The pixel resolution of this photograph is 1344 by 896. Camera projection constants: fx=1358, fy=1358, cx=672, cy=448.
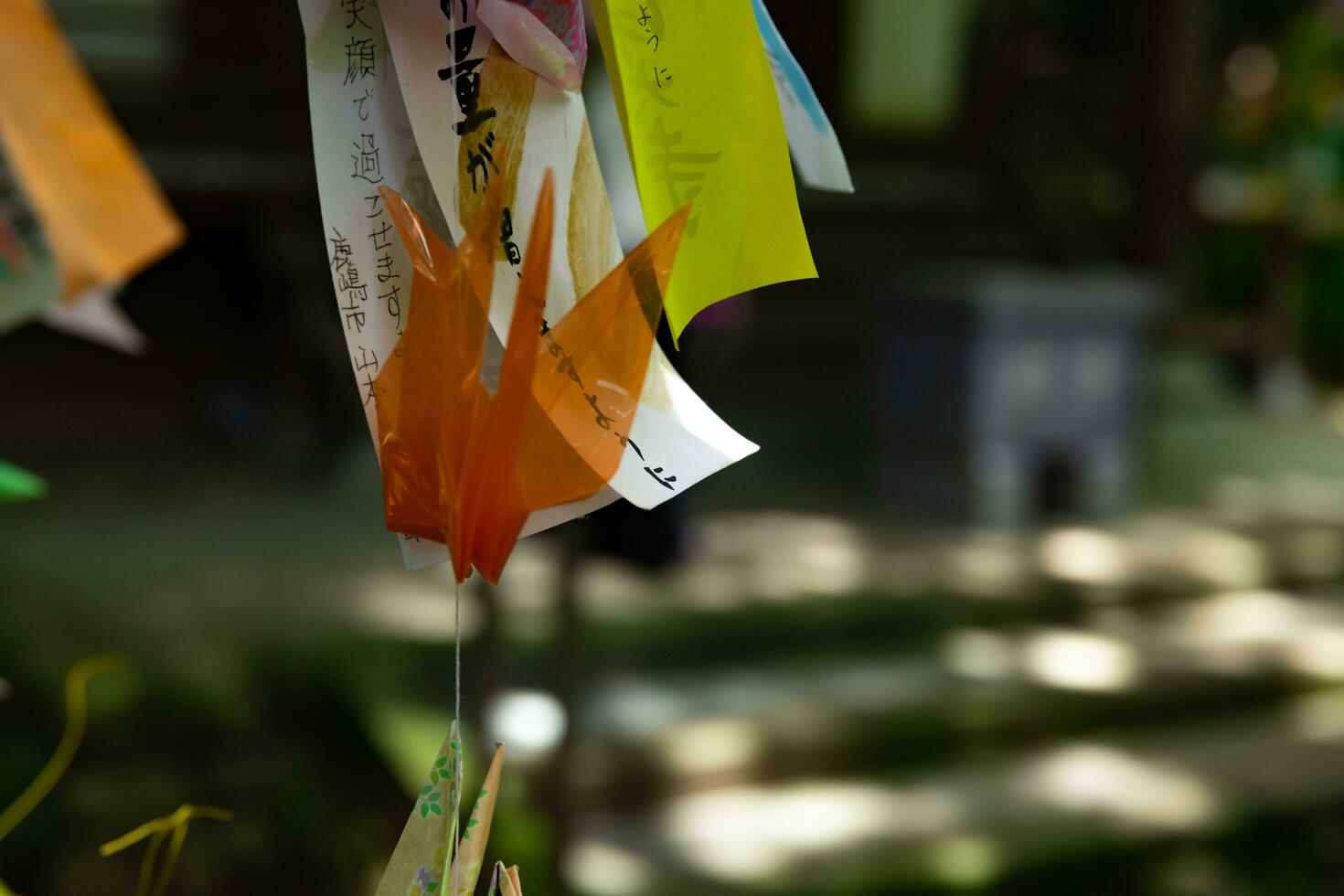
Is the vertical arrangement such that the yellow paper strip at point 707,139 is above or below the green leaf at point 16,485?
above

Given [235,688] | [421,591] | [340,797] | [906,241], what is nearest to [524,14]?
[340,797]

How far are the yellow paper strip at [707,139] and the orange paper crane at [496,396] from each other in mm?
39

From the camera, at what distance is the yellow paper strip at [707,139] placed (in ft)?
1.11

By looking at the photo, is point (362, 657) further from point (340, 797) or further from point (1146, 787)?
point (1146, 787)

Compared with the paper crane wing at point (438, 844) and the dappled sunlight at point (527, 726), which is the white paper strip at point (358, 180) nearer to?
the paper crane wing at point (438, 844)

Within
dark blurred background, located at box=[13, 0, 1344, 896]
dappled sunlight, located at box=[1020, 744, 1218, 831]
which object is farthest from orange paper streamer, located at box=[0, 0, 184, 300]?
dappled sunlight, located at box=[1020, 744, 1218, 831]

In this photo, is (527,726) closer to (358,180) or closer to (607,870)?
(607,870)

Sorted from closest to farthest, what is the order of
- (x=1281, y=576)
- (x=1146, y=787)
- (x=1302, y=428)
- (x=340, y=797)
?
(x=340, y=797) → (x=1146, y=787) → (x=1281, y=576) → (x=1302, y=428)

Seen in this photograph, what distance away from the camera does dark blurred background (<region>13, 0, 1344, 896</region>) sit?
2.07 m

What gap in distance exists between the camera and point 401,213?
0.31 metres

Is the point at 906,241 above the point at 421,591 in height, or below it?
above

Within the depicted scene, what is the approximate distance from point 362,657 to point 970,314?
5.66 ft

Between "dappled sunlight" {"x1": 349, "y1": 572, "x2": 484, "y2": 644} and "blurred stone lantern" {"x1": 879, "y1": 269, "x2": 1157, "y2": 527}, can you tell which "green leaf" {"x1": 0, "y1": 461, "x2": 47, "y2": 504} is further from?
"blurred stone lantern" {"x1": 879, "y1": 269, "x2": 1157, "y2": 527}

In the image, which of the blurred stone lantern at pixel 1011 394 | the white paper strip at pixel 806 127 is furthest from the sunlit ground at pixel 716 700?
the white paper strip at pixel 806 127
